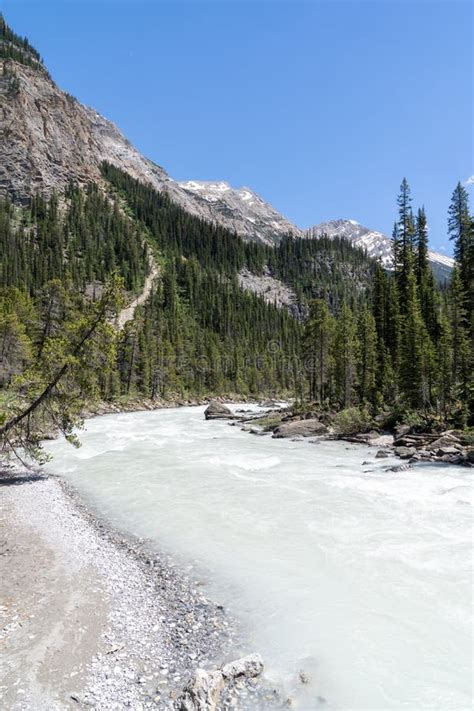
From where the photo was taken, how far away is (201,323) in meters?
143

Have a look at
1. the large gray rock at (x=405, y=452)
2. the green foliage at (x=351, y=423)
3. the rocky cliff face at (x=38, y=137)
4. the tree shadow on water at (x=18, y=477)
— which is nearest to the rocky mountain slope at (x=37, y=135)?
the rocky cliff face at (x=38, y=137)

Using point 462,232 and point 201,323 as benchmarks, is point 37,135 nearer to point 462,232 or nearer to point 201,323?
point 201,323

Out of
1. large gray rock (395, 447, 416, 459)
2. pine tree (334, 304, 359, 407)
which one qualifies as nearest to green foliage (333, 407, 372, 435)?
large gray rock (395, 447, 416, 459)

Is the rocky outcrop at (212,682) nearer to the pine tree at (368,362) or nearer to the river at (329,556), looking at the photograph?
the river at (329,556)

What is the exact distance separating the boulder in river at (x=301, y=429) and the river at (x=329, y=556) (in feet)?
38.0

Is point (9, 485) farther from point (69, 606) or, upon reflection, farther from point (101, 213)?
point (101, 213)

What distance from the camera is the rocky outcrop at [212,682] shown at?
5.73 metres

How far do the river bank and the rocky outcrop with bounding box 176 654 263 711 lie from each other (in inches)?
4.4

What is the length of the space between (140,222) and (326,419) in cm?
16135

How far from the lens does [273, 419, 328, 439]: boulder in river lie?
1436 inches

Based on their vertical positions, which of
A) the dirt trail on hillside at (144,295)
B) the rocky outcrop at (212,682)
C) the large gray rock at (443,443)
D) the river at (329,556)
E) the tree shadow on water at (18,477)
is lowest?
the river at (329,556)

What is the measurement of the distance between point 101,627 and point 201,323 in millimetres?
136759

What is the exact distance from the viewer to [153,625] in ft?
26.6

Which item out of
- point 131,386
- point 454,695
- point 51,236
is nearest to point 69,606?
point 454,695
